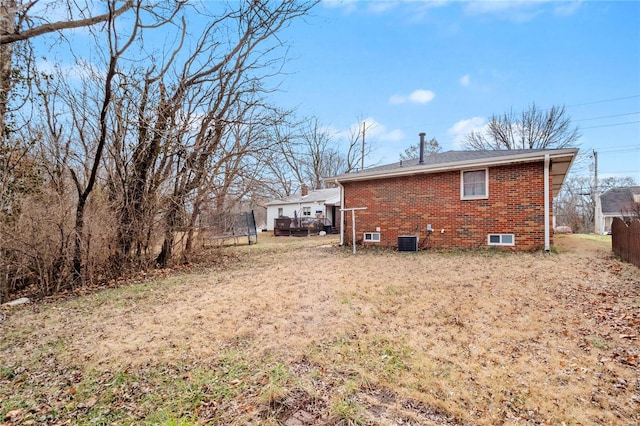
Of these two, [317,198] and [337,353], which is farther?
[317,198]

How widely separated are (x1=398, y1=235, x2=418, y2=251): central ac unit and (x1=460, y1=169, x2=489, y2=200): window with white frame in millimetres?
1903

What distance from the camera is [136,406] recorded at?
255cm

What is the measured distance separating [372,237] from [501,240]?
3.88 metres

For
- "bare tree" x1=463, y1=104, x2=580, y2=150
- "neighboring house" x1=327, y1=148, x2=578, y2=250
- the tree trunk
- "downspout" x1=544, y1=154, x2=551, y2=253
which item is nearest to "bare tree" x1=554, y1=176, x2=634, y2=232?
"bare tree" x1=463, y1=104, x2=580, y2=150

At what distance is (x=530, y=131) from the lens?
80.9 ft

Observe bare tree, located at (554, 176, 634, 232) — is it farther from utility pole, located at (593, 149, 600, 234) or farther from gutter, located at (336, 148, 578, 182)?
gutter, located at (336, 148, 578, 182)

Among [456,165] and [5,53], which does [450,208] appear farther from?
[5,53]

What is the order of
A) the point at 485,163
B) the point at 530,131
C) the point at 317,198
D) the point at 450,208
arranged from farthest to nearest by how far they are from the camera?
the point at 530,131
the point at 317,198
the point at 450,208
the point at 485,163

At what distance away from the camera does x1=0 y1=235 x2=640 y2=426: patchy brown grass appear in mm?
2393

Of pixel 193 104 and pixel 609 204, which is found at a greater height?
pixel 193 104

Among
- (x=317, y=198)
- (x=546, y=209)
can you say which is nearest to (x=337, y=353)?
(x=546, y=209)

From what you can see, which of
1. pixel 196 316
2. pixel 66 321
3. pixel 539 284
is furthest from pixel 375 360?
pixel 66 321

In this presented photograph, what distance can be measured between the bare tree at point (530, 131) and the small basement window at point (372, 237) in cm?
2028

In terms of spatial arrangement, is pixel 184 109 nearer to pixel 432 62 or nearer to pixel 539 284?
pixel 539 284
